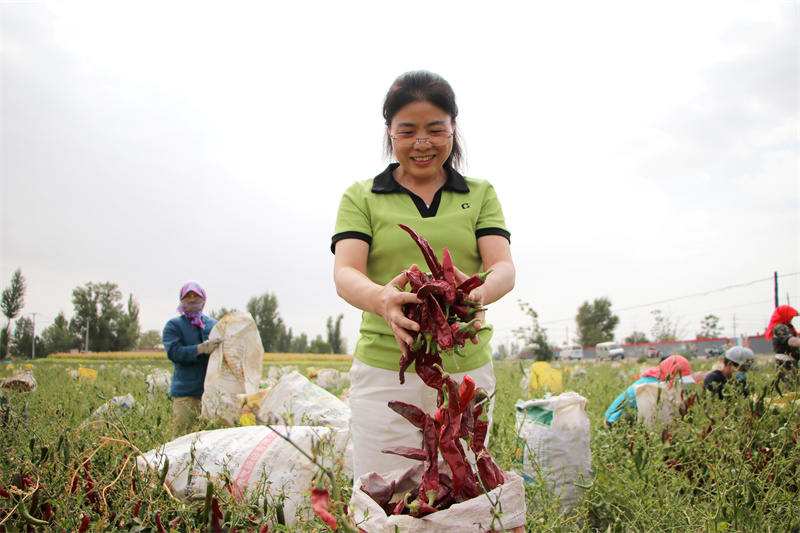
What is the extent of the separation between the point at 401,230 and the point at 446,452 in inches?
33.3

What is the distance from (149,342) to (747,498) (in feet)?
199

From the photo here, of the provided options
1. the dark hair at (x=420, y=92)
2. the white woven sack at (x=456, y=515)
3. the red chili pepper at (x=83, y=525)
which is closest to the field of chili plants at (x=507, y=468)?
the red chili pepper at (x=83, y=525)

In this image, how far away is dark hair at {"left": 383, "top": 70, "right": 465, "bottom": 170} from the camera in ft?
5.98

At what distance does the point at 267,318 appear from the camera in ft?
161

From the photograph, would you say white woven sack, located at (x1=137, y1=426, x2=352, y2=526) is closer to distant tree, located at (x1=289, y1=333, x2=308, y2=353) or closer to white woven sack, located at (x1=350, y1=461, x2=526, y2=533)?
white woven sack, located at (x1=350, y1=461, x2=526, y2=533)

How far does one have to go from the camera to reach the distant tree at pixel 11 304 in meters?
Result: 15.5

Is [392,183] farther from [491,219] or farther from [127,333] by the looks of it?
[127,333]

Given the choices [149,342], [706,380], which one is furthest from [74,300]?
[706,380]

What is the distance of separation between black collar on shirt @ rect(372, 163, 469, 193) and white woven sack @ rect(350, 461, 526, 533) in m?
1.04

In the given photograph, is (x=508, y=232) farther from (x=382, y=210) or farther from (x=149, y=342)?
(x=149, y=342)

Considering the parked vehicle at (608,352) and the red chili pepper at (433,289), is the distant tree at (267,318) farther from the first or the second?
the red chili pepper at (433,289)

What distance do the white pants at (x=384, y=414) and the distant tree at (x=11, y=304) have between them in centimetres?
1244

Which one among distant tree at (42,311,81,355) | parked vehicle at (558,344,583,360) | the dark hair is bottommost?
parked vehicle at (558,344,583,360)

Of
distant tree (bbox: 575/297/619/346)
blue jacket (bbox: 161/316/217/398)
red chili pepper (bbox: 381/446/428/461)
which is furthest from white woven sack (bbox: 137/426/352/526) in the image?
distant tree (bbox: 575/297/619/346)
